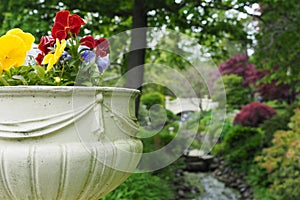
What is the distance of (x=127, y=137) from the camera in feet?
4.31

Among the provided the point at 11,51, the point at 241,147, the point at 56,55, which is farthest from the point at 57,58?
the point at 241,147

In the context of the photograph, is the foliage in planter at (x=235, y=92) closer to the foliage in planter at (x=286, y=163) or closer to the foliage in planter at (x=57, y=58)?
the foliage in planter at (x=286, y=163)

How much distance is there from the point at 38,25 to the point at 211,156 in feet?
16.6

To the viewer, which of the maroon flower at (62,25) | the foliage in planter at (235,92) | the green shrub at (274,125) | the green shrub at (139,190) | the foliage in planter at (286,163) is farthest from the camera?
the foliage in planter at (235,92)

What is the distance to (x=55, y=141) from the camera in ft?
3.76

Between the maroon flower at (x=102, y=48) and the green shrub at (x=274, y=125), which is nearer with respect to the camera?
the maroon flower at (x=102, y=48)

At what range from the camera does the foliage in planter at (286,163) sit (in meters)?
4.16

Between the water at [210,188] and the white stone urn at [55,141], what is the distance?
4269mm

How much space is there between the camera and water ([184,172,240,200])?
5498mm

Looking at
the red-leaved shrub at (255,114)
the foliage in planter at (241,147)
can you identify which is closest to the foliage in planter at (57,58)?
the foliage in planter at (241,147)

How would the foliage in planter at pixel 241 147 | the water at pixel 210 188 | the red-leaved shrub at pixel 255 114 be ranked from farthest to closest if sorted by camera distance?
the red-leaved shrub at pixel 255 114
the foliage in planter at pixel 241 147
the water at pixel 210 188

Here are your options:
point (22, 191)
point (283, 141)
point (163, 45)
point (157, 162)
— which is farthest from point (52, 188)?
point (283, 141)

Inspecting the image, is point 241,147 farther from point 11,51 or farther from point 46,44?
point 11,51

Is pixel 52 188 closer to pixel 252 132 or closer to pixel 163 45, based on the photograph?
pixel 163 45
